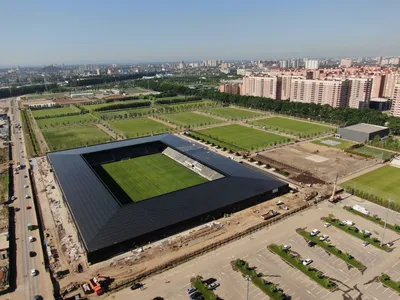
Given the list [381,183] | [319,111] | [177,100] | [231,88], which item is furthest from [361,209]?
[231,88]

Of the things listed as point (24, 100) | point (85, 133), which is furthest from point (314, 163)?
point (24, 100)

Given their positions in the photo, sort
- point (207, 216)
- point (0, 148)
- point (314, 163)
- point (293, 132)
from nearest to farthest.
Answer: point (207, 216) < point (314, 163) < point (0, 148) < point (293, 132)

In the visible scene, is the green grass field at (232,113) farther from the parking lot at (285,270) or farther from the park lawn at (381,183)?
the parking lot at (285,270)

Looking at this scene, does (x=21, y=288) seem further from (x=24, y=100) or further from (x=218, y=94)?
(x=24, y=100)

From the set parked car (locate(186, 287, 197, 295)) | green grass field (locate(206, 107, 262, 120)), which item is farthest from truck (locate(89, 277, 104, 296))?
green grass field (locate(206, 107, 262, 120))

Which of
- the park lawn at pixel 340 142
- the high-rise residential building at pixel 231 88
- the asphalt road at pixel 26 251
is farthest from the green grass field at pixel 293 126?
the asphalt road at pixel 26 251

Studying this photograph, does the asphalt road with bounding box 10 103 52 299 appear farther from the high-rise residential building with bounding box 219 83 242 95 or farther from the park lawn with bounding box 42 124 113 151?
the high-rise residential building with bounding box 219 83 242 95
